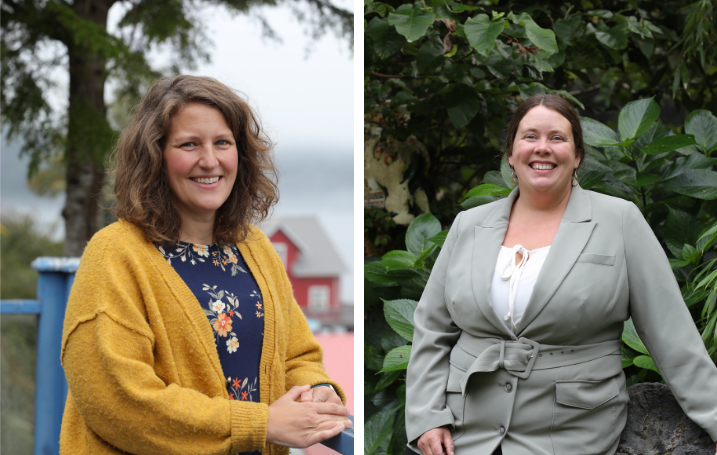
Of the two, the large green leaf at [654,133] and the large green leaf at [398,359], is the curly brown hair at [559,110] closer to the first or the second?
the large green leaf at [654,133]

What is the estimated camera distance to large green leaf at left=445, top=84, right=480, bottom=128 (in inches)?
86.0

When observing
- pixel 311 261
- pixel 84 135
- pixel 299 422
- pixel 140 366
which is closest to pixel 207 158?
pixel 140 366

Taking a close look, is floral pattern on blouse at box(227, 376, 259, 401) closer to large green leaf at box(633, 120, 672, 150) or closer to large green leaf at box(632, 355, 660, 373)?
large green leaf at box(632, 355, 660, 373)

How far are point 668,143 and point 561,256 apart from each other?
69 centimetres

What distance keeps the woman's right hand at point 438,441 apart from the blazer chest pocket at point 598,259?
54 cm

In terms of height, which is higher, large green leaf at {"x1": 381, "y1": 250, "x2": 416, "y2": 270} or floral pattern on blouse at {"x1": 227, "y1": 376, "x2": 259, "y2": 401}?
large green leaf at {"x1": 381, "y1": 250, "x2": 416, "y2": 270}

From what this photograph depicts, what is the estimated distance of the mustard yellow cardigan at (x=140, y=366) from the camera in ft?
3.60

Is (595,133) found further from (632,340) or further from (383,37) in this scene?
(383,37)

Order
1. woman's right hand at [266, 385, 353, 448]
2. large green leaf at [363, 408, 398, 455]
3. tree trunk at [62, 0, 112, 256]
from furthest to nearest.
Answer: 1. tree trunk at [62, 0, 112, 256]
2. large green leaf at [363, 408, 398, 455]
3. woman's right hand at [266, 385, 353, 448]

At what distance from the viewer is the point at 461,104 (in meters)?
2.20

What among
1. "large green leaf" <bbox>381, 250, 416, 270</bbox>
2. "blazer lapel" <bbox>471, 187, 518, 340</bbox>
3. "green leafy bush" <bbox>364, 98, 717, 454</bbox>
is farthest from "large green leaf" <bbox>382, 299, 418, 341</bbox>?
"blazer lapel" <bbox>471, 187, 518, 340</bbox>

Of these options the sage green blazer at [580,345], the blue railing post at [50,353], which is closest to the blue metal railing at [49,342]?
the blue railing post at [50,353]

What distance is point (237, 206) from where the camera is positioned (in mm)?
1453

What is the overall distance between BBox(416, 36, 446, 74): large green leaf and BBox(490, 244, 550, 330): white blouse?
97cm
